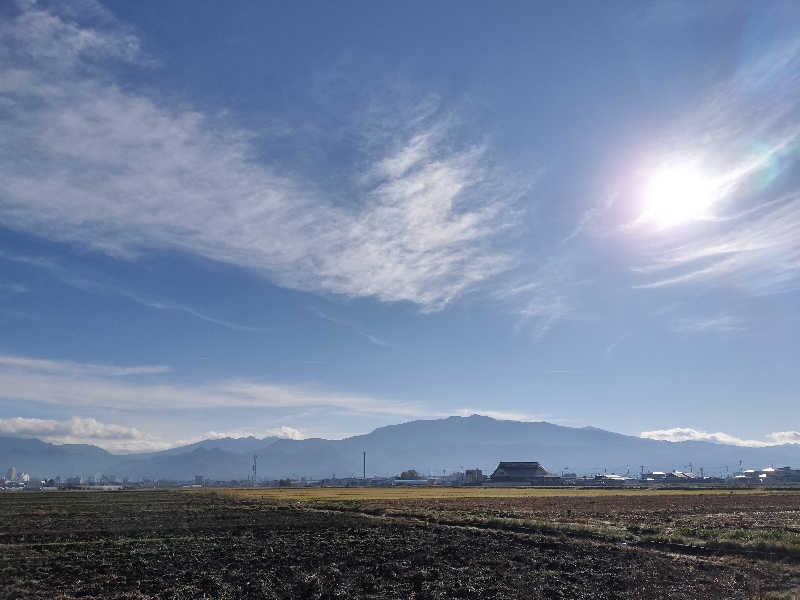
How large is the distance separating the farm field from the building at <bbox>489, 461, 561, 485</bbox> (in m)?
114

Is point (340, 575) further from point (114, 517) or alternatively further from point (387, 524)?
point (114, 517)

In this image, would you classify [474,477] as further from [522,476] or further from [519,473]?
[522,476]

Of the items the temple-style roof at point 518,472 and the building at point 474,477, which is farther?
the building at point 474,477

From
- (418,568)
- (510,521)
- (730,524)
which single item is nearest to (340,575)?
(418,568)

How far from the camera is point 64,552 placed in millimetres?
26938

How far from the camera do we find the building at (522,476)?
152 metres

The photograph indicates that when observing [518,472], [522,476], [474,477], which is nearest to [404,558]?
[522,476]

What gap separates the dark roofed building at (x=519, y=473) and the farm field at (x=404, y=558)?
381 feet

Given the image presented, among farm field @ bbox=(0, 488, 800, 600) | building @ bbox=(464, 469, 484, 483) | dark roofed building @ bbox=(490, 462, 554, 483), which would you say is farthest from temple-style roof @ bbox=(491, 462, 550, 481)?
farm field @ bbox=(0, 488, 800, 600)

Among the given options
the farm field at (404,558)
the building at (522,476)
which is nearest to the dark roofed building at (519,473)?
the building at (522,476)

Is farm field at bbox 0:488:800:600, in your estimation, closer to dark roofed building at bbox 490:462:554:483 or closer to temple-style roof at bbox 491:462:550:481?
dark roofed building at bbox 490:462:554:483

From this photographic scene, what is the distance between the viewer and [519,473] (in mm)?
159125

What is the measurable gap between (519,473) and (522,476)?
2761 millimetres

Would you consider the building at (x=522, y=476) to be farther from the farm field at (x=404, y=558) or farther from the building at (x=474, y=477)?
the farm field at (x=404, y=558)
